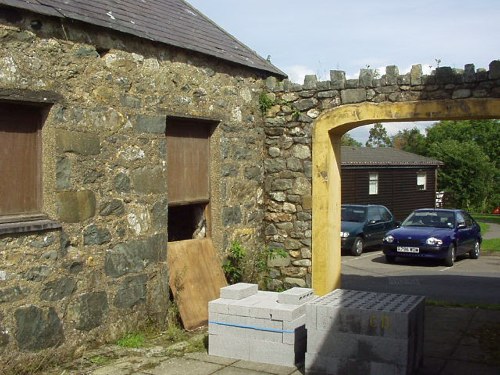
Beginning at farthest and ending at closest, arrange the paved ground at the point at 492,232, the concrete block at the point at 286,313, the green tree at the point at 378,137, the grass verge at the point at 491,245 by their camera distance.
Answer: the green tree at the point at 378,137
the paved ground at the point at 492,232
the grass verge at the point at 491,245
the concrete block at the point at 286,313

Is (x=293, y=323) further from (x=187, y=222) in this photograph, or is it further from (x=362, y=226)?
(x=362, y=226)

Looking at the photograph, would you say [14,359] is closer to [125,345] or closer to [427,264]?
[125,345]

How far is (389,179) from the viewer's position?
97.1 ft

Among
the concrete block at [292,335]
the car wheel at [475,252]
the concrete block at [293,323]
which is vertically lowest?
the car wheel at [475,252]

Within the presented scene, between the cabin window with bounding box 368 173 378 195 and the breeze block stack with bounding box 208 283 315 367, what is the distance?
73.5 feet

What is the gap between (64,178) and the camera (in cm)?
607

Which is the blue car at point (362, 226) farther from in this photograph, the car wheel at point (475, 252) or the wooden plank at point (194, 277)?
the wooden plank at point (194, 277)

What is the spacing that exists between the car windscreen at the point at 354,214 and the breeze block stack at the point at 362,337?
14010 mm

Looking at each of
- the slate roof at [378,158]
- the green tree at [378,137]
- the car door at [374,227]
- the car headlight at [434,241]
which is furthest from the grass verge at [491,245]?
the green tree at [378,137]

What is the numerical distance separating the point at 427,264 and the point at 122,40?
501 inches

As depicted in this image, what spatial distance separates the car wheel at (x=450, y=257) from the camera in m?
16.4

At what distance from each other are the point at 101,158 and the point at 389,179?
24.5m

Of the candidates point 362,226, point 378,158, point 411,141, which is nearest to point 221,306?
point 362,226

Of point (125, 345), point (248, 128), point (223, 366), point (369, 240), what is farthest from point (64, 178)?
point (369, 240)
